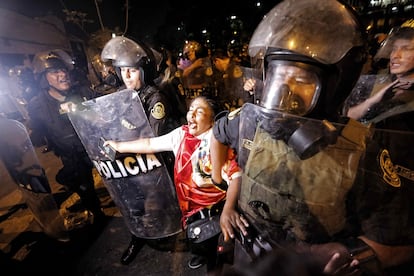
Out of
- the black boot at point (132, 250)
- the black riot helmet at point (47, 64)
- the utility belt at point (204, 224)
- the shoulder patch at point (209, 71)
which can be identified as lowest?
the black boot at point (132, 250)

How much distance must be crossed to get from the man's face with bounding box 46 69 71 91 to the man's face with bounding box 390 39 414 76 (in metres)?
4.06

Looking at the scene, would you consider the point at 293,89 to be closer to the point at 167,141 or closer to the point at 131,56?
the point at 167,141

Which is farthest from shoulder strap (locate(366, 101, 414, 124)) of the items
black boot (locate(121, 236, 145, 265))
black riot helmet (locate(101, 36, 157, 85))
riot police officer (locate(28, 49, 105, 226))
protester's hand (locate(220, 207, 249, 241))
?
riot police officer (locate(28, 49, 105, 226))

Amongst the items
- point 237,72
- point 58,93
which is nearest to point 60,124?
point 58,93

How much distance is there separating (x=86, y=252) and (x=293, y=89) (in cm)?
328

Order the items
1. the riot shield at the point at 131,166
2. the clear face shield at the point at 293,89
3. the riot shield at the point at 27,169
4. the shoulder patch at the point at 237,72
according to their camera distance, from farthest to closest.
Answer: the shoulder patch at the point at 237,72 < the riot shield at the point at 27,169 < the riot shield at the point at 131,166 < the clear face shield at the point at 293,89

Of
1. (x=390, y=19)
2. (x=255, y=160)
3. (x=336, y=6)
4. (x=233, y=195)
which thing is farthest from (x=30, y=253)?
(x=390, y=19)

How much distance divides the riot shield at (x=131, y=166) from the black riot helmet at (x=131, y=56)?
0.69 meters

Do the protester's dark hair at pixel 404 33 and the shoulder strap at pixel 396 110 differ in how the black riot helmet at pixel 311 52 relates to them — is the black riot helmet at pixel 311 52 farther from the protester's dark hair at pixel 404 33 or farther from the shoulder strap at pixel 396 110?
the protester's dark hair at pixel 404 33

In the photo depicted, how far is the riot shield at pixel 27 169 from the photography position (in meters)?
2.59

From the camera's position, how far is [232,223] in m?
1.49

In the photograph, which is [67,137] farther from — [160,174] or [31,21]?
[31,21]

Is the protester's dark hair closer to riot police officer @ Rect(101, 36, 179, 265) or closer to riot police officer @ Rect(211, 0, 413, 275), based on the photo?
riot police officer @ Rect(211, 0, 413, 275)

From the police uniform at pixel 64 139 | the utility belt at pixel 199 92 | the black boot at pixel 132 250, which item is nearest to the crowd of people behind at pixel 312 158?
the black boot at pixel 132 250
